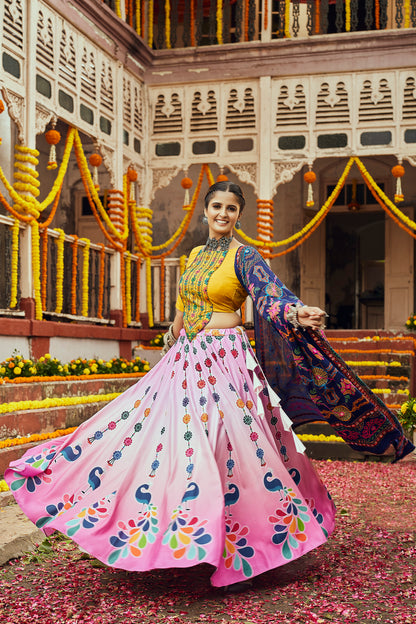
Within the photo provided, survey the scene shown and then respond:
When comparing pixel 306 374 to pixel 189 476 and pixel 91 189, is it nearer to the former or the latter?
pixel 189 476

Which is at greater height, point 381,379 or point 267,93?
point 267,93

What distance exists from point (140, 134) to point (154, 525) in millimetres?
8297

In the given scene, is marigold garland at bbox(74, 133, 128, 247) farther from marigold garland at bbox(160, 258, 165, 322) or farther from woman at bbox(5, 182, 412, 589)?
woman at bbox(5, 182, 412, 589)

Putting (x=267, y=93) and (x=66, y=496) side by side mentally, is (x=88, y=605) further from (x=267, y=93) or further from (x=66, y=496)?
(x=267, y=93)

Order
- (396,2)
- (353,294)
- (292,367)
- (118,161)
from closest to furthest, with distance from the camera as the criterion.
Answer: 1. (292,367)
2. (118,161)
3. (396,2)
4. (353,294)

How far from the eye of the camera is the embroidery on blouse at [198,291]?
3631 mm

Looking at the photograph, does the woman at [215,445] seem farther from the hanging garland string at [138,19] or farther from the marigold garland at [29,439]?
the hanging garland string at [138,19]

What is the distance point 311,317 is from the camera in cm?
317

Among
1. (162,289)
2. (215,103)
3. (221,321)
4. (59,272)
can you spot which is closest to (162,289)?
(162,289)

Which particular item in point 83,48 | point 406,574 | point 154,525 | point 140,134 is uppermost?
point 83,48

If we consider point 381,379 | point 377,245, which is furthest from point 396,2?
point 377,245

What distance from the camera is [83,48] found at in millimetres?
9039

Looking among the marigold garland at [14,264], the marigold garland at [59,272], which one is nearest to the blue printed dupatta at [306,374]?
the marigold garland at [14,264]

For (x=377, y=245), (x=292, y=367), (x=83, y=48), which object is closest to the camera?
(x=292, y=367)
